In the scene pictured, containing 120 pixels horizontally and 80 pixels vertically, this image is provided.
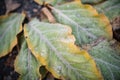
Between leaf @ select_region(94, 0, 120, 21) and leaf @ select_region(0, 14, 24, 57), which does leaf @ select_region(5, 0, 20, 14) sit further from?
leaf @ select_region(94, 0, 120, 21)

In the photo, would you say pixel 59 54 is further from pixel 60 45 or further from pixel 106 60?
pixel 106 60

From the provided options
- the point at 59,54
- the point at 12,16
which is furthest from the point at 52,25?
the point at 12,16

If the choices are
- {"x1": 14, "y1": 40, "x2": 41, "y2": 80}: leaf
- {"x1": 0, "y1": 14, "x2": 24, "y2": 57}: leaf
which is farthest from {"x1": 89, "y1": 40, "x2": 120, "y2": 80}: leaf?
{"x1": 0, "y1": 14, "x2": 24, "y2": 57}: leaf

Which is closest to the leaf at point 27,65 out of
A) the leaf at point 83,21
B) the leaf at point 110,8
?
the leaf at point 83,21

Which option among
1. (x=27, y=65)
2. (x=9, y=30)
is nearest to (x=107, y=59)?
(x=27, y=65)

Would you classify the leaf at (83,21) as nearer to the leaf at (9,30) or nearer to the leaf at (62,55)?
the leaf at (62,55)
